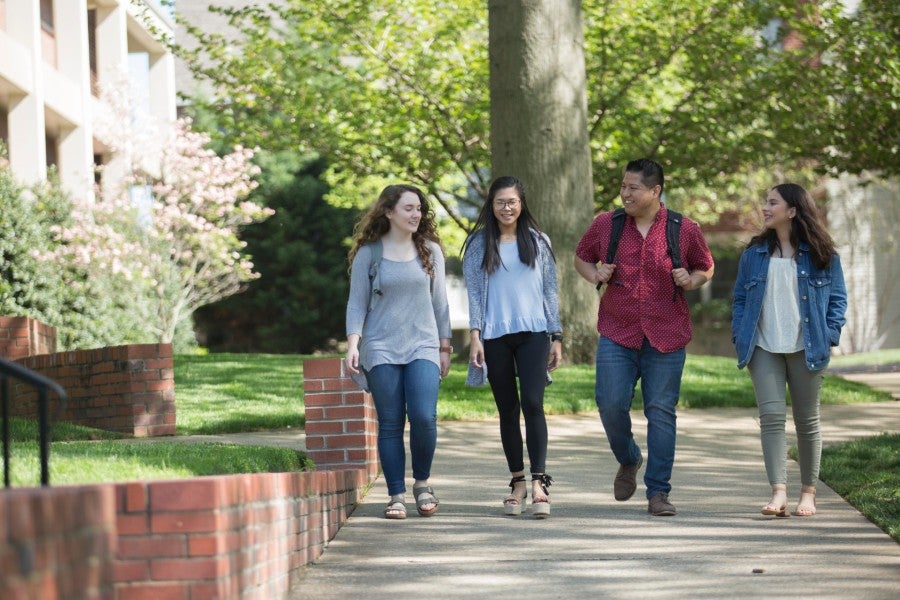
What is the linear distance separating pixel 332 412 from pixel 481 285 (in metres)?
1.29

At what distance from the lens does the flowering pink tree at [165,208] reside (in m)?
25.4

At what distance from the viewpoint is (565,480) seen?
29.0 feet

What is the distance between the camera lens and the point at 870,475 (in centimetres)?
872

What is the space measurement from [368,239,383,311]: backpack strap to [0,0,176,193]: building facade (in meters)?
14.0

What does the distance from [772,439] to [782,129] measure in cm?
1301

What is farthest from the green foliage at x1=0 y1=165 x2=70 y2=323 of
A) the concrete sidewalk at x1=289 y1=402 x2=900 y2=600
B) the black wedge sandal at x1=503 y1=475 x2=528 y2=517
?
the black wedge sandal at x1=503 y1=475 x2=528 y2=517

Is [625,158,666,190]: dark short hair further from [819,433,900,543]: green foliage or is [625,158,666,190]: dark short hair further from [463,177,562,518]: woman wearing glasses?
[819,433,900,543]: green foliage

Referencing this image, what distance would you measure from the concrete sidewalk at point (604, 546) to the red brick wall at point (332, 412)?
0.35 meters

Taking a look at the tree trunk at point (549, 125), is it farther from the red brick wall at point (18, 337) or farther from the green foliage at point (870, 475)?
the green foliage at point (870, 475)

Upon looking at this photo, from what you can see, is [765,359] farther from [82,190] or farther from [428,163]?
[82,190]

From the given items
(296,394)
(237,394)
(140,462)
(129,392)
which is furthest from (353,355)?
(237,394)

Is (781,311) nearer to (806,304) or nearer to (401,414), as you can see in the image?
(806,304)

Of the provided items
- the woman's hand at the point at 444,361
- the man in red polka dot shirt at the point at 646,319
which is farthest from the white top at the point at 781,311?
the woman's hand at the point at 444,361

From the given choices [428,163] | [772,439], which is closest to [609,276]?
[772,439]
